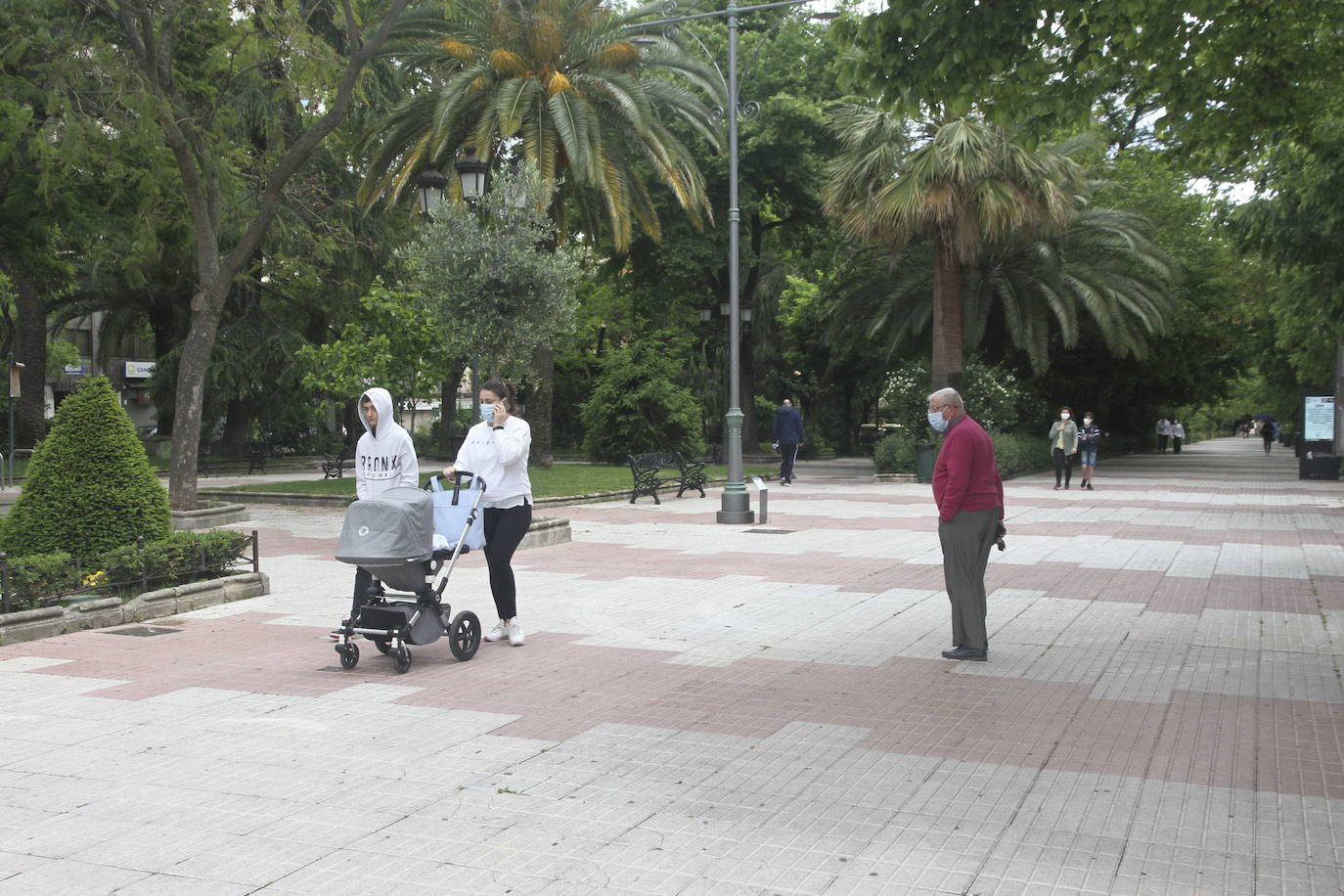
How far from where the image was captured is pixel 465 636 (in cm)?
787

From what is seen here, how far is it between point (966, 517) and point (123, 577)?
21.9ft

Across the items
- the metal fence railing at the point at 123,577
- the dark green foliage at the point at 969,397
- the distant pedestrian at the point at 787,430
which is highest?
the dark green foliage at the point at 969,397

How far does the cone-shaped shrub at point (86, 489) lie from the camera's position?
968 cm

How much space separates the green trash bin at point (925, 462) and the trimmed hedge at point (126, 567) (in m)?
19.3

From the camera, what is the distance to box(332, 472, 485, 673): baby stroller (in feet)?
23.4

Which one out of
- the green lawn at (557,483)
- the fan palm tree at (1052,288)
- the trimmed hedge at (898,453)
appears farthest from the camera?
the fan palm tree at (1052,288)

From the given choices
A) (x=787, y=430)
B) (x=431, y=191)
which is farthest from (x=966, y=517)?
(x=787, y=430)

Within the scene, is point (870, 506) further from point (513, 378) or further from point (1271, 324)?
point (1271, 324)

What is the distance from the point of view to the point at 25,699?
6.80 metres

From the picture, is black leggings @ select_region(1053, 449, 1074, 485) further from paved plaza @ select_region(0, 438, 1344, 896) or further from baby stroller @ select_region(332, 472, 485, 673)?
baby stroller @ select_region(332, 472, 485, 673)

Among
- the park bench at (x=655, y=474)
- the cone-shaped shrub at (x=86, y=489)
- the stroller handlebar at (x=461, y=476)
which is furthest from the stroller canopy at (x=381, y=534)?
the park bench at (x=655, y=474)

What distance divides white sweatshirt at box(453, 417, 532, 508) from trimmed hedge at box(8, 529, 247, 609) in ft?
11.1

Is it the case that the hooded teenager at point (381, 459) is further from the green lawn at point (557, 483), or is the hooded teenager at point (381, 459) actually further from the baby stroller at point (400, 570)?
the green lawn at point (557, 483)

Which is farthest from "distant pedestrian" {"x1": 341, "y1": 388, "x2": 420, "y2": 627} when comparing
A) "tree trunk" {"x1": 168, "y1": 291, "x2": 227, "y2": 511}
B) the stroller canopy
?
"tree trunk" {"x1": 168, "y1": 291, "x2": 227, "y2": 511}
